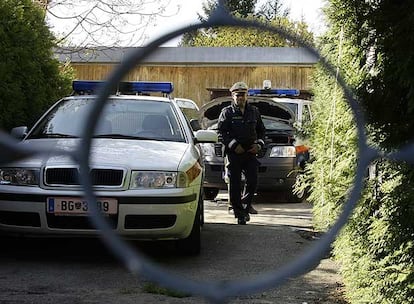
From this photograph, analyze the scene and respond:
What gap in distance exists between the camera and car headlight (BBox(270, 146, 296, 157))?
35.3 ft

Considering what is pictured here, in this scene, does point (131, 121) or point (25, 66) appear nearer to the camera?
point (131, 121)

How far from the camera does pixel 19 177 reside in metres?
5.00

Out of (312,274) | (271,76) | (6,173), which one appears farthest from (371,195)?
(271,76)

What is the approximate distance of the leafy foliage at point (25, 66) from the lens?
6.30m

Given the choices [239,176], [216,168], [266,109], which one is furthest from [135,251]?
[266,109]

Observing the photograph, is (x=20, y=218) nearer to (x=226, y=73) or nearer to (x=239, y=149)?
(x=239, y=149)

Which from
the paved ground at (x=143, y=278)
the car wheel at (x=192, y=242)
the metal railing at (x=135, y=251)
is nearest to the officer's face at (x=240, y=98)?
the paved ground at (x=143, y=278)

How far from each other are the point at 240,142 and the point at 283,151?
10.2ft

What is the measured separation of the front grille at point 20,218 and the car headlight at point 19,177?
22 cm

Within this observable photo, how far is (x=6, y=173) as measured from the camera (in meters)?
5.04

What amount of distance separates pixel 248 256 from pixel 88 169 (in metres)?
4.94

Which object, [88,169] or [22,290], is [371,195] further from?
[88,169]

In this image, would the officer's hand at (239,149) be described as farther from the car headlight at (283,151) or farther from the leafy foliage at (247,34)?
the leafy foliage at (247,34)

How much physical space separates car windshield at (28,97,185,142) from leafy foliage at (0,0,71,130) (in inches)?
20.9
